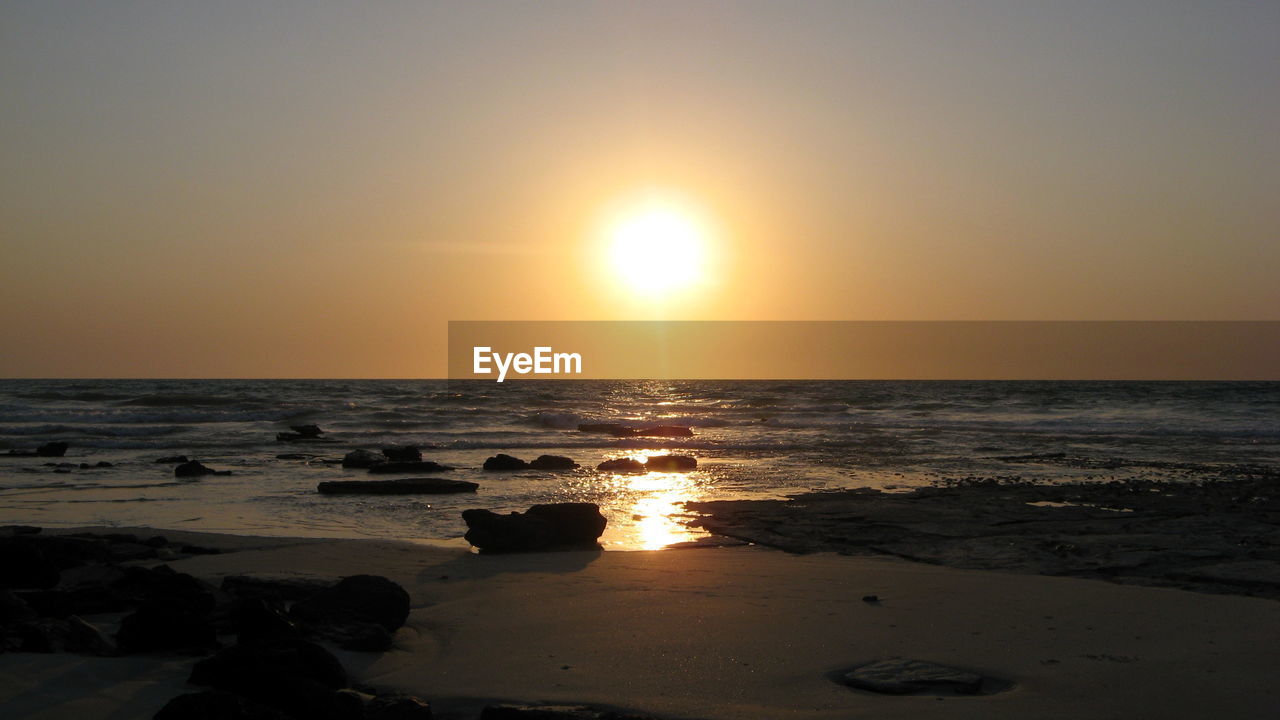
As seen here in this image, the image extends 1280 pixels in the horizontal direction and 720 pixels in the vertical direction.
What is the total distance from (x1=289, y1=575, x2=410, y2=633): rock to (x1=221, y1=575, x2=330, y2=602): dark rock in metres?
0.56

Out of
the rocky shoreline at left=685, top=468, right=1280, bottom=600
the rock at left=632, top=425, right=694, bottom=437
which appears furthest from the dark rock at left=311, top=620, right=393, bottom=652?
the rock at left=632, top=425, right=694, bottom=437

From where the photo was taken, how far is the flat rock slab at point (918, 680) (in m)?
5.18

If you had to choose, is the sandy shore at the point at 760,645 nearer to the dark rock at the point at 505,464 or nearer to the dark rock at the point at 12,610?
the dark rock at the point at 12,610

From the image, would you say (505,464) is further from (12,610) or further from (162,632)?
(162,632)

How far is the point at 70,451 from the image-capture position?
Answer: 2875cm

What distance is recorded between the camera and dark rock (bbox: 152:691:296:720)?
163 inches

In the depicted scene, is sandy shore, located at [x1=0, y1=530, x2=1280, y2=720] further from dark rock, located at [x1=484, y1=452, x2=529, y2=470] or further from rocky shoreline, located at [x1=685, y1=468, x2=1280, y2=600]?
dark rock, located at [x1=484, y1=452, x2=529, y2=470]

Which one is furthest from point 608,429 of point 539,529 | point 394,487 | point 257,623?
point 257,623

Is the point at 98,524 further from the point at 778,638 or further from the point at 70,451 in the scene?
the point at 70,451

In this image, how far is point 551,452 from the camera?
93.7 feet

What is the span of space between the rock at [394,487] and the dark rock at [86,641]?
410 inches

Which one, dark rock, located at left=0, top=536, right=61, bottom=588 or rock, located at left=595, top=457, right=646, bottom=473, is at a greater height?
dark rock, located at left=0, top=536, right=61, bottom=588

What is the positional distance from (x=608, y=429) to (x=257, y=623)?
119 feet

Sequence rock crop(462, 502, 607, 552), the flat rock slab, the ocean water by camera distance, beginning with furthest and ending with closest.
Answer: the ocean water, rock crop(462, 502, 607, 552), the flat rock slab
